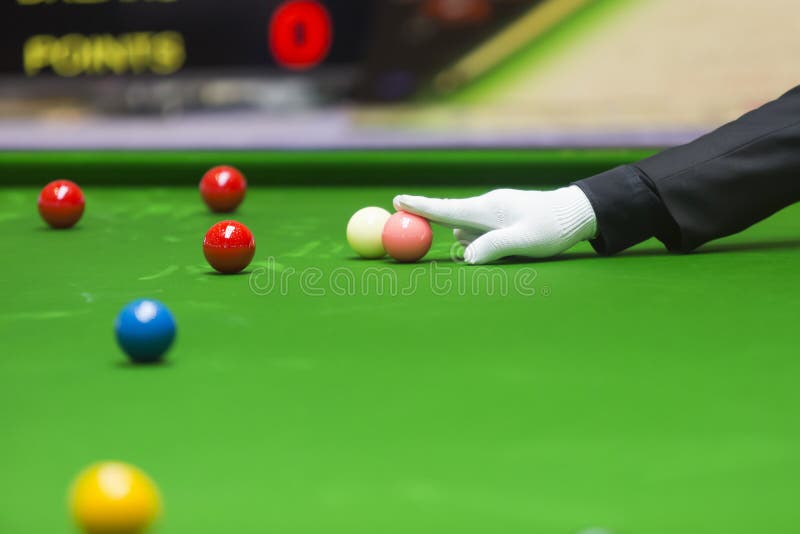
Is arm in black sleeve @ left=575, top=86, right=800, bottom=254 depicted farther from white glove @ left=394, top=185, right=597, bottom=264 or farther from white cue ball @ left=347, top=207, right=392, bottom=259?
white cue ball @ left=347, top=207, right=392, bottom=259

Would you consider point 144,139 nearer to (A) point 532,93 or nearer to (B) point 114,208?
(A) point 532,93

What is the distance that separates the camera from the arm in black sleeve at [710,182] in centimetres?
226

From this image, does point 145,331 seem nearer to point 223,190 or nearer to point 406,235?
point 406,235

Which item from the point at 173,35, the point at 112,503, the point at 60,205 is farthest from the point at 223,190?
the point at 173,35

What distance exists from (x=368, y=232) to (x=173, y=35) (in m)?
6.45

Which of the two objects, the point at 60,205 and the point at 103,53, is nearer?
the point at 60,205

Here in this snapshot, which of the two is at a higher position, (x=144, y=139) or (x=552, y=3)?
(x=552, y=3)

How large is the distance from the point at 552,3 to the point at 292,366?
7292 mm

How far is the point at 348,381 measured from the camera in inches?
53.6

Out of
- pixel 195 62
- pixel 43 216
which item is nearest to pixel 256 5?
pixel 195 62

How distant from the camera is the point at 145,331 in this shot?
1453mm

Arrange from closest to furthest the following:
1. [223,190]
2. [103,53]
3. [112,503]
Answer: [112,503] → [223,190] → [103,53]

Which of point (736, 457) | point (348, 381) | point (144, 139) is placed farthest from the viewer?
point (144, 139)

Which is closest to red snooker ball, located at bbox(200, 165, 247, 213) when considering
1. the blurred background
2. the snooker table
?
the snooker table
